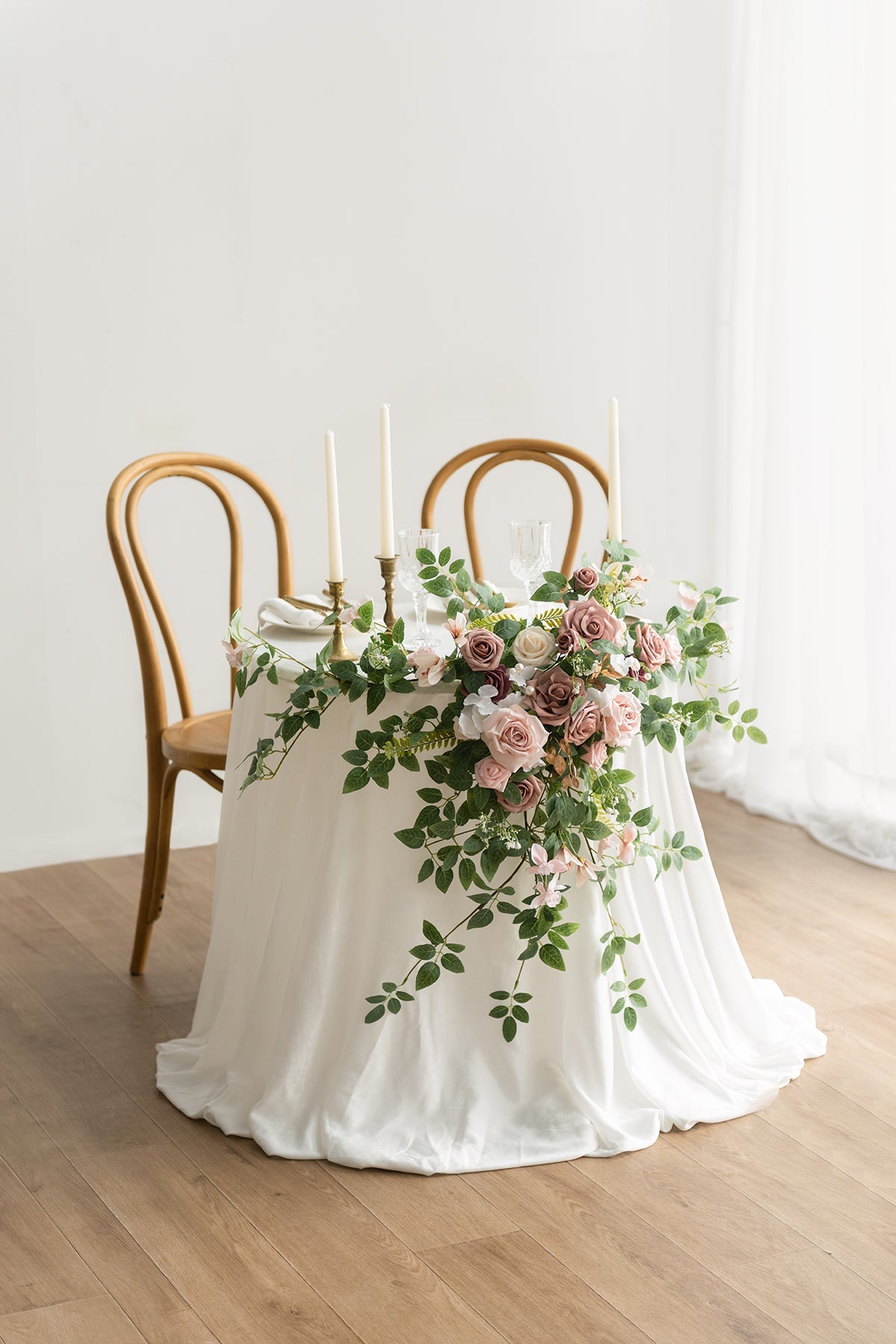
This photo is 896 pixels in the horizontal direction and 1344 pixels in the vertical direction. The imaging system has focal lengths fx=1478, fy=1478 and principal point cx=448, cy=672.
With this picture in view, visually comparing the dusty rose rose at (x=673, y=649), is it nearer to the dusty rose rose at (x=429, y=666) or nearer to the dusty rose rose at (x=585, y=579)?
the dusty rose rose at (x=585, y=579)

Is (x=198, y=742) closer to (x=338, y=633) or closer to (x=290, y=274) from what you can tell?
(x=338, y=633)

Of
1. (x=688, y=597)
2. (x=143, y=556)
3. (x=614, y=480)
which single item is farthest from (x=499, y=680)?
(x=143, y=556)

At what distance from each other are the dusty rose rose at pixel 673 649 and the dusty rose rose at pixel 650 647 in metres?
0.02

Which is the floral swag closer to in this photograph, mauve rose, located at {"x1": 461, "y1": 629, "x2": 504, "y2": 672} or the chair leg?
mauve rose, located at {"x1": 461, "y1": 629, "x2": 504, "y2": 672}

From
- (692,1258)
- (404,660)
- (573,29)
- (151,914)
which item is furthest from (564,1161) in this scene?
(573,29)

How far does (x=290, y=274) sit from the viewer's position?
12.0 ft

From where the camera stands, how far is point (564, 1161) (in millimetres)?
2135

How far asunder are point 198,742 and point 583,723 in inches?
41.7

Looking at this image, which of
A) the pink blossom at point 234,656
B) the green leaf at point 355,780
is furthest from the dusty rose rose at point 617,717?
the pink blossom at point 234,656

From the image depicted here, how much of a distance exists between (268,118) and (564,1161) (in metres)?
2.56

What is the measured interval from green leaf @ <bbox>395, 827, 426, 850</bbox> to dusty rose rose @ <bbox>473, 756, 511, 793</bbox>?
0.14m

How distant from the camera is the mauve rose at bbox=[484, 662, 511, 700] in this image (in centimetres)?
201

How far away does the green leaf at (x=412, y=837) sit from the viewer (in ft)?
6.79

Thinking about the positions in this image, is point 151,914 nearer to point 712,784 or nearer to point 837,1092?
point 837,1092
